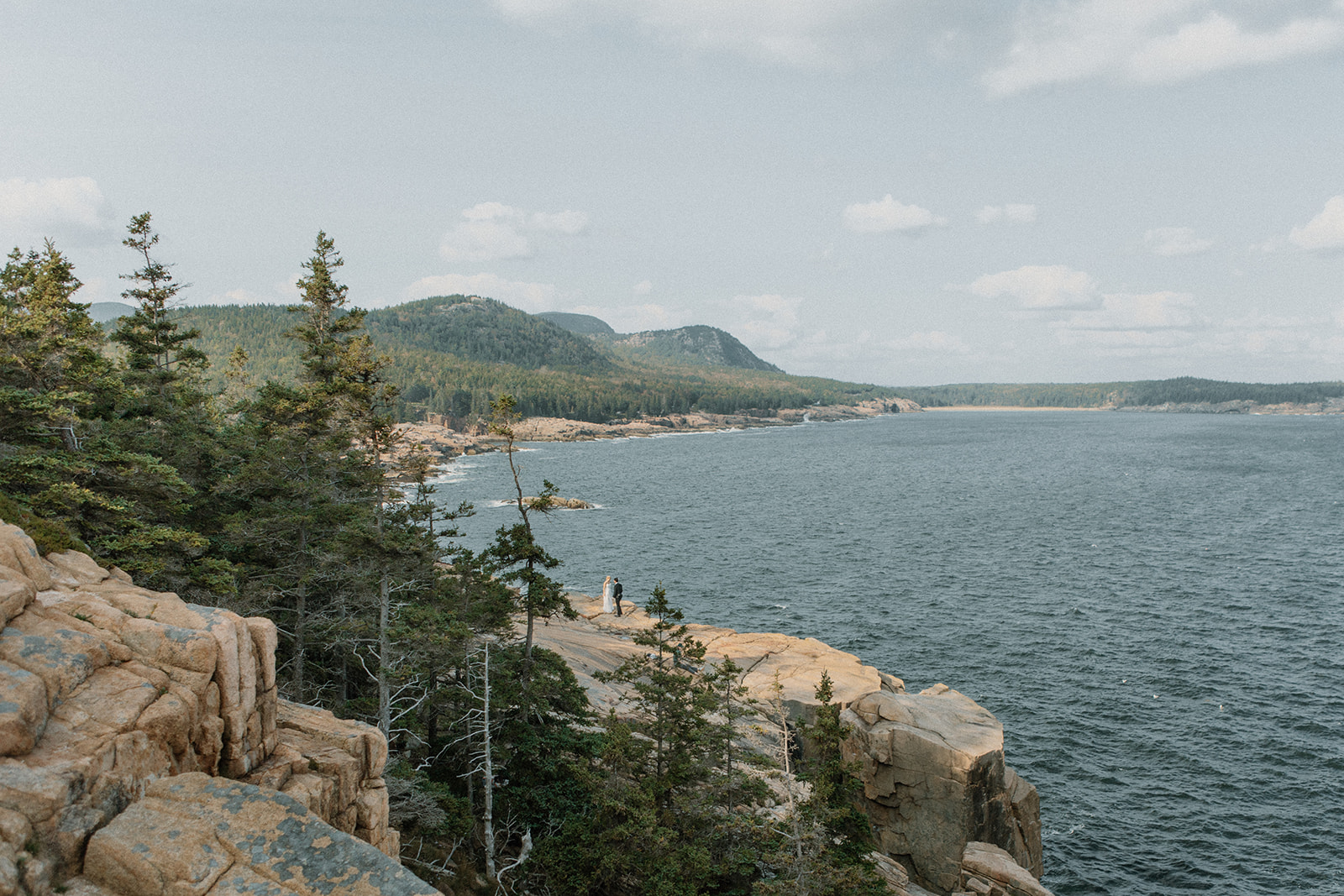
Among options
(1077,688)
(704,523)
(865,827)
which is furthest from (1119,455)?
(865,827)

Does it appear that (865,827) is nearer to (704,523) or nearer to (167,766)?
(167,766)

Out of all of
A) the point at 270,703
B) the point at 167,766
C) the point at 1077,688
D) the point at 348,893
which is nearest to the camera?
the point at 348,893

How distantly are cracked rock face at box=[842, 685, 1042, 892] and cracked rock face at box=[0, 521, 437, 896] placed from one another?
20091 mm

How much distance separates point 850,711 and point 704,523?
5201cm

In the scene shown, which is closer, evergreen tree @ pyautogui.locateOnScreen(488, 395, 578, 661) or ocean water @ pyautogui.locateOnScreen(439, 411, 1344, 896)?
evergreen tree @ pyautogui.locateOnScreen(488, 395, 578, 661)

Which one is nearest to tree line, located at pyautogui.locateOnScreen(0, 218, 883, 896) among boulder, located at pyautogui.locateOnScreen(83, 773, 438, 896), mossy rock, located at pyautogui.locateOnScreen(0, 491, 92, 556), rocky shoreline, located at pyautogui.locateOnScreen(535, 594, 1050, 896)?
mossy rock, located at pyautogui.locateOnScreen(0, 491, 92, 556)

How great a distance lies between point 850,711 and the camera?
28.3 m

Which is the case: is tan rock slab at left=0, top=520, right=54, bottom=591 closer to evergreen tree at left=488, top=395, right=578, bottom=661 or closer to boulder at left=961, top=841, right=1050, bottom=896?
evergreen tree at left=488, top=395, right=578, bottom=661

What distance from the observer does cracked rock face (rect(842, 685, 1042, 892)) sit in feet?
80.6

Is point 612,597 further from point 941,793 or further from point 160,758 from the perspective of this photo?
point 160,758

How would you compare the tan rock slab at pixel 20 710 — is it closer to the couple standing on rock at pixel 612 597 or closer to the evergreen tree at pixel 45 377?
the evergreen tree at pixel 45 377

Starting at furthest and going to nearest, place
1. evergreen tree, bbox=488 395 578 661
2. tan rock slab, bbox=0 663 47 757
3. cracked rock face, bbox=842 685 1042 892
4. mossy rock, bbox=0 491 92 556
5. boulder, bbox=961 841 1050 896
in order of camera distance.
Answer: cracked rock face, bbox=842 685 1042 892, evergreen tree, bbox=488 395 578 661, boulder, bbox=961 841 1050 896, mossy rock, bbox=0 491 92 556, tan rock slab, bbox=0 663 47 757

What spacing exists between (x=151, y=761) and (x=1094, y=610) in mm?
53619

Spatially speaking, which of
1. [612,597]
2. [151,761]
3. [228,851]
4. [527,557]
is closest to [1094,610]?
[612,597]
